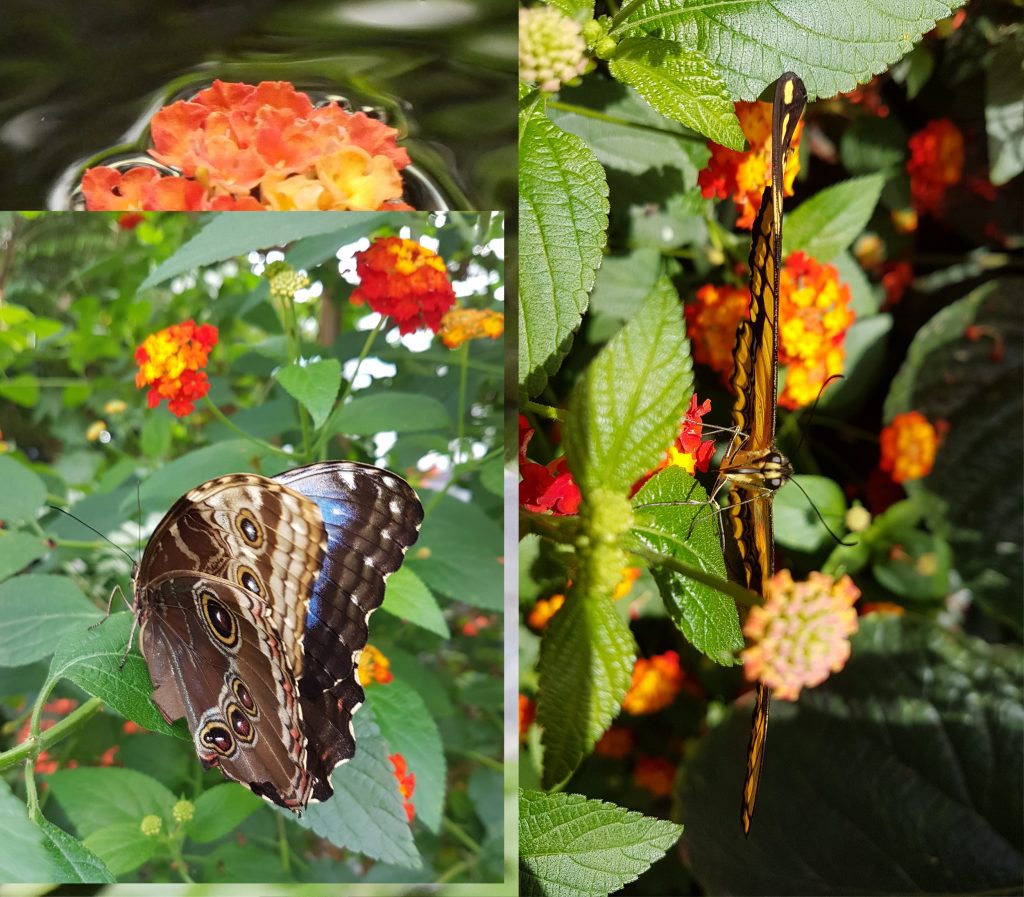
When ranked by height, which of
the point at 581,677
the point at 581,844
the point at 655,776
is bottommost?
the point at 655,776

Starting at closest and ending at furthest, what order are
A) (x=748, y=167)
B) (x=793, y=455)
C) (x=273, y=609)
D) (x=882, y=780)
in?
(x=273, y=609), (x=748, y=167), (x=882, y=780), (x=793, y=455)

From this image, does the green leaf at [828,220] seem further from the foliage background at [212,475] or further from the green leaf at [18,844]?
the green leaf at [18,844]

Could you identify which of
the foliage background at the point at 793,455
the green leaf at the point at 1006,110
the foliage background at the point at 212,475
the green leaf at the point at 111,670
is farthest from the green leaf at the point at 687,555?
the green leaf at the point at 1006,110

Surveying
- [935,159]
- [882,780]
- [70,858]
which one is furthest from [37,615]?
[935,159]

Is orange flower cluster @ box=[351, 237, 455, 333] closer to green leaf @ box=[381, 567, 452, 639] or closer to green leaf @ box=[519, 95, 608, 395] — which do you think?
green leaf @ box=[519, 95, 608, 395]

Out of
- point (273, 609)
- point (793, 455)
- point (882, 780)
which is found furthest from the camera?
point (793, 455)

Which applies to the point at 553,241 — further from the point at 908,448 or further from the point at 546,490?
the point at 908,448
